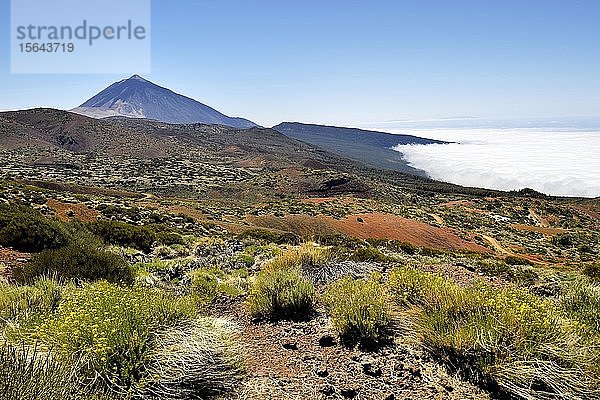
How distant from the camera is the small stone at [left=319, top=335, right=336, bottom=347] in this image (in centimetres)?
525

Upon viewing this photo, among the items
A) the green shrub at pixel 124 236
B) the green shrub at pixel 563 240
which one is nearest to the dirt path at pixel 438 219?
the green shrub at pixel 563 240

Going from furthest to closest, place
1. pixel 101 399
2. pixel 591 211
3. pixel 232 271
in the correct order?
pixel 591 211
pixel 232 271
pixel 101 399

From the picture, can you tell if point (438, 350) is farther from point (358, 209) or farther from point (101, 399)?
point (358, 209)

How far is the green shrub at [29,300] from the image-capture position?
4.70 meters

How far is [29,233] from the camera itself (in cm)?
1057

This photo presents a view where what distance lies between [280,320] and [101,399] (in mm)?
3310

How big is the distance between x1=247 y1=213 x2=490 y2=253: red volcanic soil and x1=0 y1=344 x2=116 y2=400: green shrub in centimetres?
2504

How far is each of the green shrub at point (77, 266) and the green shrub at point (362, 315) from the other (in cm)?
447

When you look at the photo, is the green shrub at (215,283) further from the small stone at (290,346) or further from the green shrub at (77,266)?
the small stone at (290,346)

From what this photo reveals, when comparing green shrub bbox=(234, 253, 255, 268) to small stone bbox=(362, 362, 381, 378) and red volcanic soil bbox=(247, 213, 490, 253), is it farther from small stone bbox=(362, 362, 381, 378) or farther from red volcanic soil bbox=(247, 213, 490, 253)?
red volcanic soil bbox=(247, 213, 490, 253)

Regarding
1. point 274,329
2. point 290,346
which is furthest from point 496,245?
point 290,346

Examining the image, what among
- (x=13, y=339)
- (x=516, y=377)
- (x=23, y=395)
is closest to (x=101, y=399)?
(x=23, y=395)

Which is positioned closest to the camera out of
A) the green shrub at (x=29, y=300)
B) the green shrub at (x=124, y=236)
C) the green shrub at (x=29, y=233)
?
the green shrub at (x=29, y=300)

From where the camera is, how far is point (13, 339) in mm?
3848
